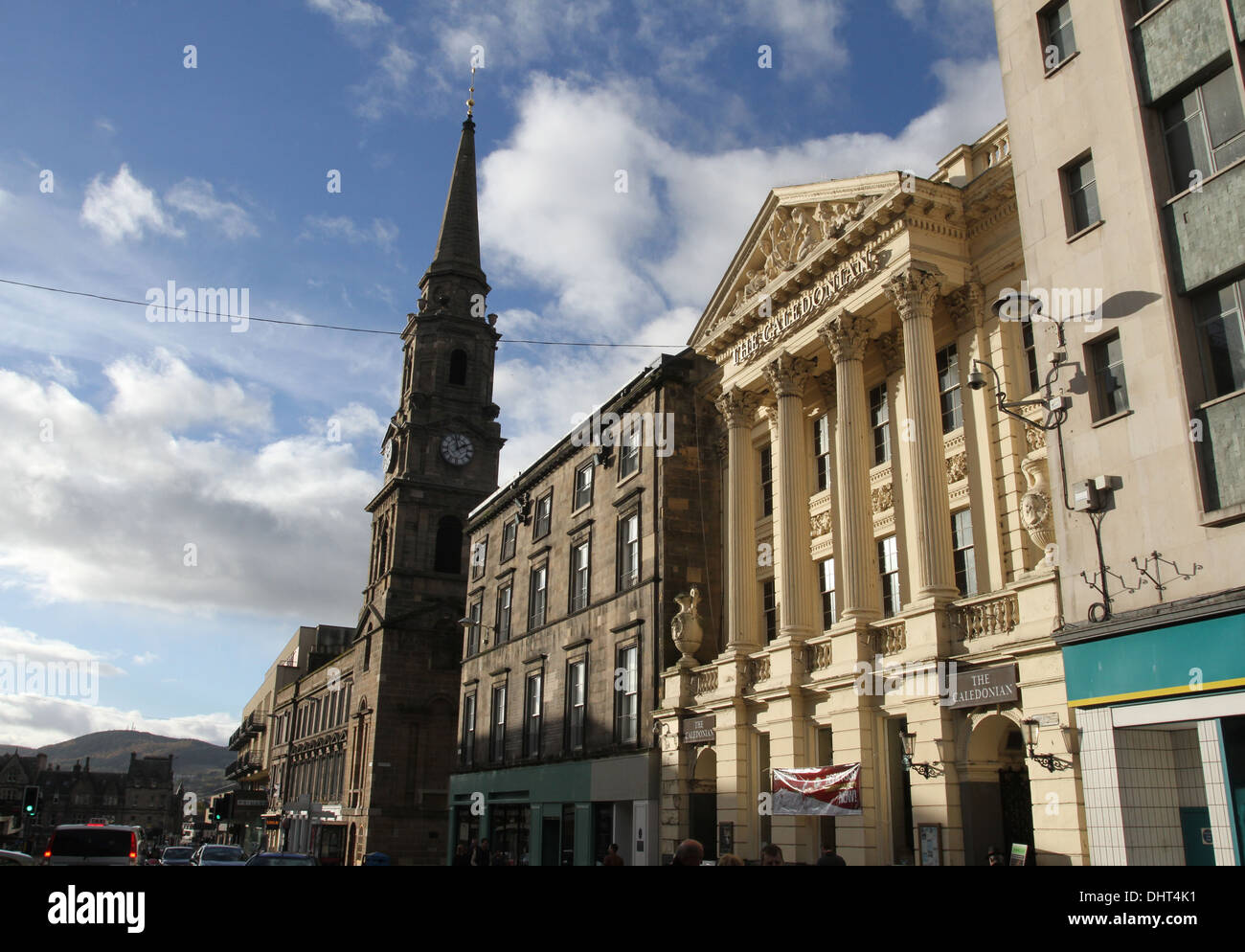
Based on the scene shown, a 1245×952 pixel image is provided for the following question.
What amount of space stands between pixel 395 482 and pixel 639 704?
31954 millimetres

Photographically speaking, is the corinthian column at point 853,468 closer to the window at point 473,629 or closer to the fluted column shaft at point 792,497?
the fluted column shaft at point 792,497

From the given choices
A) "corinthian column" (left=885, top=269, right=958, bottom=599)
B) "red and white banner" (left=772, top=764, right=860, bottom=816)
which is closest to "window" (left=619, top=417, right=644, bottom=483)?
"corinthian column" (left=885, top=269, right=958, bottom=599)

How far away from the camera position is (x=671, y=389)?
102 ft

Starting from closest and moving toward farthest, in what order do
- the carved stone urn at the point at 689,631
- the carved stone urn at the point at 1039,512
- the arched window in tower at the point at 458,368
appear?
the carved stone urn at the point at 1039,512
the carved stone urn at the point at 689,631
the arched window in tower at the point at 458,368

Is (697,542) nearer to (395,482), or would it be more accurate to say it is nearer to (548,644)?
(548,644)

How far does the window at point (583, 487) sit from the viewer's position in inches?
1410

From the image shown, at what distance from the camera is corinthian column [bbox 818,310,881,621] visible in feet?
70.4

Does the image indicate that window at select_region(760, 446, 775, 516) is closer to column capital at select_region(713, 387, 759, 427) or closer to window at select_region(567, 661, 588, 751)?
column capital at select_region(713, 387, 759, 427)

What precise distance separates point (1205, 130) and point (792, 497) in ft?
39.8

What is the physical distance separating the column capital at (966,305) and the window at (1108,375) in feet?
18.0

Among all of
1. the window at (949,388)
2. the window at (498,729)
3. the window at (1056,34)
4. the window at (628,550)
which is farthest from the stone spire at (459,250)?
the window at (1056,34)

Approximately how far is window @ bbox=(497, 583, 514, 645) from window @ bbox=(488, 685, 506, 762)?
214 cm

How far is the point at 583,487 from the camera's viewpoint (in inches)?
1438
